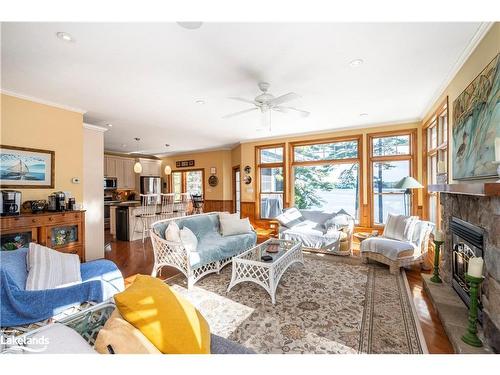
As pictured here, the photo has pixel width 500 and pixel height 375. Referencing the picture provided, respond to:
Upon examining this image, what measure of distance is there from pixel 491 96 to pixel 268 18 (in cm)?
196

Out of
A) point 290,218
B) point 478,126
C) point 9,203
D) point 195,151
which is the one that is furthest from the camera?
point 195,151

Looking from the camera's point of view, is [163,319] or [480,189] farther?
[480,189]

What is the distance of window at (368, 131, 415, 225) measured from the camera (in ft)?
16.3

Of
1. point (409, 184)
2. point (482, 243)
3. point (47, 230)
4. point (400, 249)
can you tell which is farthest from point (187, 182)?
point (482, 243)

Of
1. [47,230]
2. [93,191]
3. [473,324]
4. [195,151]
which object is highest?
[195,151]

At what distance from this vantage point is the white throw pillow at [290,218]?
503 cm

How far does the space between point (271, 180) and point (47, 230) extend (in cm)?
489

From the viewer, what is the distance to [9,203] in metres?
3.00

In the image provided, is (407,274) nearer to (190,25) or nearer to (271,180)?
(271,180)

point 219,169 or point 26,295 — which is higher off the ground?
point 219,169

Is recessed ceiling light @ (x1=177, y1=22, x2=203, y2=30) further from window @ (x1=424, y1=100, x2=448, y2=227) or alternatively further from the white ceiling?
window @ (x1=424, y1=100, x2=448, y2=227)

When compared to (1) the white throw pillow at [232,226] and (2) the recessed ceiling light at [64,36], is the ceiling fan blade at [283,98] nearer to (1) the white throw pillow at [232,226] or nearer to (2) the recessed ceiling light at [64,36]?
(2) the recessed ceiling light at [64,36]

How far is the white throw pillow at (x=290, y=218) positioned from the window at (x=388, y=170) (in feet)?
5.45
